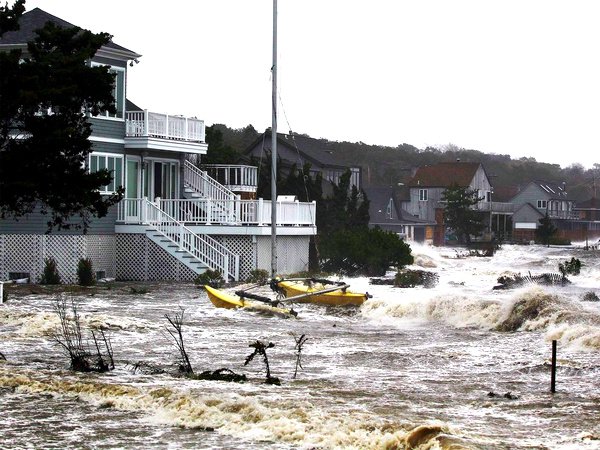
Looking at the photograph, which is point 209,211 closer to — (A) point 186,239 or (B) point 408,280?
(A) point 186,239

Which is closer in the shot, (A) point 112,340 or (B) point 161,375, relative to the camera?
(B) point 161,375

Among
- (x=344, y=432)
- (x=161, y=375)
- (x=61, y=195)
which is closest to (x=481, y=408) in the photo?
(x=344, y=432)

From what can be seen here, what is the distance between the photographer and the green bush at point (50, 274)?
40531 mm

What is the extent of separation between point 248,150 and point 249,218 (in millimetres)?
37208

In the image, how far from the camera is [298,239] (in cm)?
4728

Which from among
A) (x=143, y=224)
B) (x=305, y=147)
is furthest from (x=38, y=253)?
(x=305, y=147)

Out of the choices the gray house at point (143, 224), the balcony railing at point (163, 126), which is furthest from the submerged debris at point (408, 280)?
the balcony railing at point (163, 126)

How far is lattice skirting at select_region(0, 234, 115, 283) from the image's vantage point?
1642 inches

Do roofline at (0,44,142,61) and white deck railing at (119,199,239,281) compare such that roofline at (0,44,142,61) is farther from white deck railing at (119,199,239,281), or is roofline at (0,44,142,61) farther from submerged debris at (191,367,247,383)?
submerged debris at (191,367,247,383)

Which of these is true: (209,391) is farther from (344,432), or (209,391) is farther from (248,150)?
(248,150)

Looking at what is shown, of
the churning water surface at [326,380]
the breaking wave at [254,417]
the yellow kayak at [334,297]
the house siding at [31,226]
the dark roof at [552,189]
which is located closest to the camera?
the breaking wave at [254,417]

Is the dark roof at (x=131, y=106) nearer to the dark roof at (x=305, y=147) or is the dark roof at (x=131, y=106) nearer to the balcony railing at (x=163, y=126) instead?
the balcony railing at (x=163, y=126)

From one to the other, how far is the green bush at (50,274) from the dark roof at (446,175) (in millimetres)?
75626

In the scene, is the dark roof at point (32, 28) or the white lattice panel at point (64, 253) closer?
the dark roof at point (32, 28)
